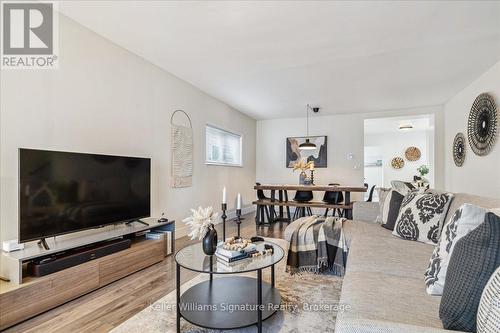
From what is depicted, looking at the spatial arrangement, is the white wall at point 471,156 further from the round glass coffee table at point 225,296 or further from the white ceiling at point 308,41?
the round glass coffee table at point 225,296

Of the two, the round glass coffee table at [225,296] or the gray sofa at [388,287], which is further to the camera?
the round glass coffee table at [225,296]

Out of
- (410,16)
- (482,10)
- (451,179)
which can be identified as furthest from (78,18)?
(451,179)

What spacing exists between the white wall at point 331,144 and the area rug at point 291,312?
4.47 m

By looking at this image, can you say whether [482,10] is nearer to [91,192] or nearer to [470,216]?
[470,216]

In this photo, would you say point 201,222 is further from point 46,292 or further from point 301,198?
point 301,198

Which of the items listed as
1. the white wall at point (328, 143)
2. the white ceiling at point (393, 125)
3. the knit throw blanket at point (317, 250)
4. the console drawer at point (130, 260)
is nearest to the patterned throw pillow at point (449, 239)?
the knit throw blanket at point (317, 250)

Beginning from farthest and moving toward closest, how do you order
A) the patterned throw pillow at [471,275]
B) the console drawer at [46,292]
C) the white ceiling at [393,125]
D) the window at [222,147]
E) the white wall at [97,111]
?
1. the white ceiling at [393,125]
2. the window at [222,147]
3. the white wall at [97,111]
4. the console drawer at [46,292]
5. the patterned throw pillow at [471,275]

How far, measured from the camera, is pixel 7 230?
210 cm

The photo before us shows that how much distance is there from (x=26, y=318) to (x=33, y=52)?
216 centimetres

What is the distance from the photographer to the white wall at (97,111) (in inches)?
84.4

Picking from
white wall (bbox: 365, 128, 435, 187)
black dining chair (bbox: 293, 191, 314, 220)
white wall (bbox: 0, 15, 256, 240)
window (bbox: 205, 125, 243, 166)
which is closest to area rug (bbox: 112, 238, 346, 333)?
white wall (bbox: 0, 15, 256, 240)

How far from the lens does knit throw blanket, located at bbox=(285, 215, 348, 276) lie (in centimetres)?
262

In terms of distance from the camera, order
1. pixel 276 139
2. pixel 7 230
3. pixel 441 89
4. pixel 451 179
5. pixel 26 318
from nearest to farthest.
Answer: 1. pixel 26 318
2. pixel 7 230
3. pixel 441 89
4. pixel 451 179
5. pixel 276 139

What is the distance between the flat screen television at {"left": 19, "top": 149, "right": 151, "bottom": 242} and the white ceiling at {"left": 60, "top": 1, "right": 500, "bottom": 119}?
138 centimetres
